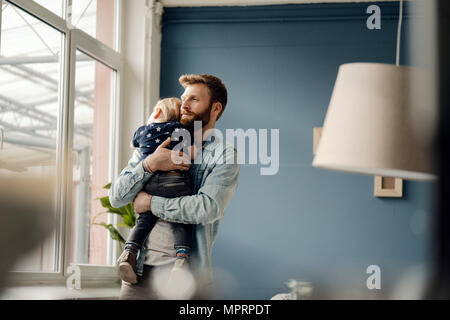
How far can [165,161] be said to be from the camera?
3.10 ft

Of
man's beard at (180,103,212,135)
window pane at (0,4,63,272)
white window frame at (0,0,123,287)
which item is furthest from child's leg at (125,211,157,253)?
white window frame at (0,0,123,287)

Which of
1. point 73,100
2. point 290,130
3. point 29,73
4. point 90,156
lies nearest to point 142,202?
point 29,73

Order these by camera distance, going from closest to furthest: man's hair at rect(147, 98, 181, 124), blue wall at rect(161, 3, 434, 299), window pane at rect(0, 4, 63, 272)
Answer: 1. man's hair at rect(147, 98, 181, 124)
2. window pane at rect(0, 4, 63, 272)
3. blue wall at rect(161, 3, 434, 299)

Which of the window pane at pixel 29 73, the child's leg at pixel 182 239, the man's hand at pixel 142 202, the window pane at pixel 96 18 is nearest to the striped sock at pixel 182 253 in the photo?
the child's leg at pixel 182 239

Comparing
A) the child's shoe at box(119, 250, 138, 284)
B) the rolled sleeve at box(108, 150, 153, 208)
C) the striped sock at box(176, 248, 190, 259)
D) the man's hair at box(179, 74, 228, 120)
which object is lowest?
the child's shoe at box(119, 250, 138, 284)

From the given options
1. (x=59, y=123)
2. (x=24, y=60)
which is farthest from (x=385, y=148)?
(x=59, y=123)

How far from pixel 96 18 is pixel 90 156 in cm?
53

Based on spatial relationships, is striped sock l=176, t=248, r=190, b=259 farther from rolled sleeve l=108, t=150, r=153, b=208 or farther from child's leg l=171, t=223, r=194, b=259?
rolled sleeve l=108, t=150, r=153, b=208

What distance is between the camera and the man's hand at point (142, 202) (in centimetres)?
93

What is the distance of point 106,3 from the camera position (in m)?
2.23

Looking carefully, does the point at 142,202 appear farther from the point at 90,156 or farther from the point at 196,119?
the point at 90,156

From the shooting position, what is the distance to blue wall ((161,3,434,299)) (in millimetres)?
2260

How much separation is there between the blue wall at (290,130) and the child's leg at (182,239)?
4.53 ft

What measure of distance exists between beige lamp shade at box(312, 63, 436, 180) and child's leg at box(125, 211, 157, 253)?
1.31ft
